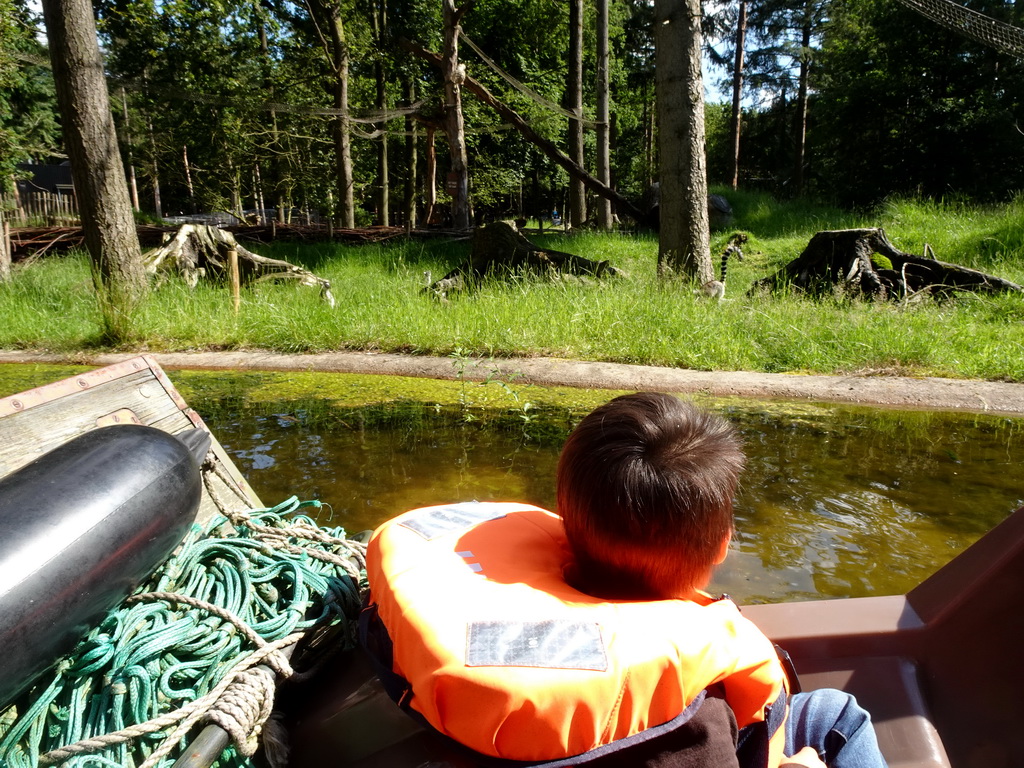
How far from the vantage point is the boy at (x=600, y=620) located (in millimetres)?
886

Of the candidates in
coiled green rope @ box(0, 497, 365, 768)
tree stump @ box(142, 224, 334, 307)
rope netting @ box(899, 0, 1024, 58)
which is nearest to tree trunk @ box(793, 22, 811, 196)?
rope netting @ box(899, 0, 1024, 58)

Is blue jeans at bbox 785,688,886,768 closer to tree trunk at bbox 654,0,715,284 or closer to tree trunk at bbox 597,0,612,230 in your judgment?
tree trunk at bbox 654,0,715,284

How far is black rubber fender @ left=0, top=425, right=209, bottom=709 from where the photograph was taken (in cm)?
111

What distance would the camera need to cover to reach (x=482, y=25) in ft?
77.4

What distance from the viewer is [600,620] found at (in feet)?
3.21

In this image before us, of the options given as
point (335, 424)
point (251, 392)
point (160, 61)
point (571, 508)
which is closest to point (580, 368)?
point (335, 424)

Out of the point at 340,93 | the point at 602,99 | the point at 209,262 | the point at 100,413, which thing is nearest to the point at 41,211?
the point at 340,93

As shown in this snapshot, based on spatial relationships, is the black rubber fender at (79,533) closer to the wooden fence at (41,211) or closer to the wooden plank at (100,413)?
the wooden plank at (100,413)

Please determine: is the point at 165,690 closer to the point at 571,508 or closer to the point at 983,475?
the point at 571,508

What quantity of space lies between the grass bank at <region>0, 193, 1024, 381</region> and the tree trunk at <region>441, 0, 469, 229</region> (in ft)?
16.4

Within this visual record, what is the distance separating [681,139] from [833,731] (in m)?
6.98

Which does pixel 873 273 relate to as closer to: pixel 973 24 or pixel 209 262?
pixel 973 24

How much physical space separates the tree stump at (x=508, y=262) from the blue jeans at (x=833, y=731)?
665 centimetres

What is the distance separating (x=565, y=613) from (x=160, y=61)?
20288mm
